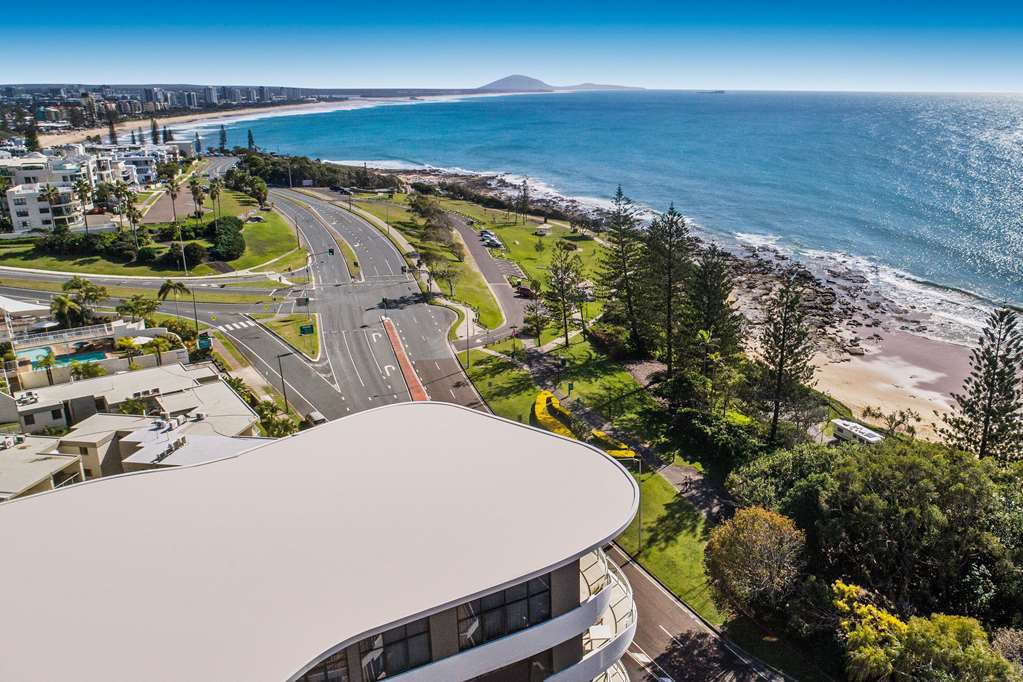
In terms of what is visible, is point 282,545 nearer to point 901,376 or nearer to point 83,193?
point 901,376

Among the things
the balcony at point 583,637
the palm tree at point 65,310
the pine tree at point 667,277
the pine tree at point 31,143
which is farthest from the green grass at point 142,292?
the pine tree at point 31,143

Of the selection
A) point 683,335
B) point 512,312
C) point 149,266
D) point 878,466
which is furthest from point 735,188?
point 878,466

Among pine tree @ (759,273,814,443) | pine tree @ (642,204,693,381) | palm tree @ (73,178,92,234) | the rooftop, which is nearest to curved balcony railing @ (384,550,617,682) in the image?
the rooftop

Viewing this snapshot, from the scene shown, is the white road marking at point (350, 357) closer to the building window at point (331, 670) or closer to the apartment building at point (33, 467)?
the apartment building at point (33, 467)

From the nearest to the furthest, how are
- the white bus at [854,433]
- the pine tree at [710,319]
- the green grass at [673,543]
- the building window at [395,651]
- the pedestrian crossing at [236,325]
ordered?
the building window at [395,651], the green grass at [673,543], the white bus at [854,433], the pine tree at [710,319], the pedestrian crossing at [236,325]

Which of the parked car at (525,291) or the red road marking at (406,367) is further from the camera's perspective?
the parked car at (525,291)

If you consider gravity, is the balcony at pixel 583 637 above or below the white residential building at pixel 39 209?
below
